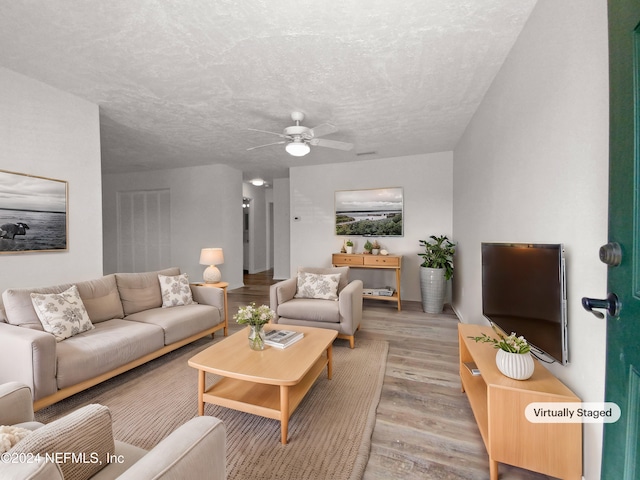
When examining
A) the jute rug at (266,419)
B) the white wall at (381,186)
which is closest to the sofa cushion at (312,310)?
the jute rug at (266,419)

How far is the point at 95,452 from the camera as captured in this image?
77 cm

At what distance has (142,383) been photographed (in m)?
2.22

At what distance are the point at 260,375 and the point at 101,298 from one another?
78.4 inches

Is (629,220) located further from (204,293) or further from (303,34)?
(204,293)

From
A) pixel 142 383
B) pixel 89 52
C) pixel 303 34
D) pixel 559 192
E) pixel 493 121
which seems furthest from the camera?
pixel 493 121

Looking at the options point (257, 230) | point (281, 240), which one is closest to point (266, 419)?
point (281, 240)

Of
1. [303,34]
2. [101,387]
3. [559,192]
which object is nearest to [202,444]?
[559,192]

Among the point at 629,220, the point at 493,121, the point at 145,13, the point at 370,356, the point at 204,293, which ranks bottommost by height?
the point at 370,356

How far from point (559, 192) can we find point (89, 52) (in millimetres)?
3248

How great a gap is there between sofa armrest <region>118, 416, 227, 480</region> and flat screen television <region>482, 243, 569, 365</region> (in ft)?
4.74

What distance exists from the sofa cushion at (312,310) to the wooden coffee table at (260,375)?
2.83ft

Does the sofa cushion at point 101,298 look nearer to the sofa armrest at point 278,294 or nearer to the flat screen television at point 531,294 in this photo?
the sofa armrest at point 278,294

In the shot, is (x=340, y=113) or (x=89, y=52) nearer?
(x=89, y=52)

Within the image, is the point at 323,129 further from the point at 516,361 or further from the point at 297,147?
the point at 516,361
